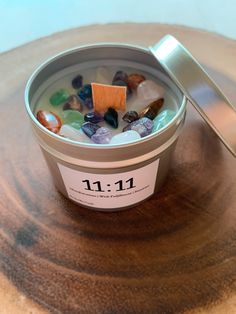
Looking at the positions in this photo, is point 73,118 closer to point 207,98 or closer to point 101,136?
point 101,136

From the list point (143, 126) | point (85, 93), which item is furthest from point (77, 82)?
point (143, 126)

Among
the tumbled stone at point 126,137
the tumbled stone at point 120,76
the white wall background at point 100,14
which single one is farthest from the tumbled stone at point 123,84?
the white wall background at point 100,14

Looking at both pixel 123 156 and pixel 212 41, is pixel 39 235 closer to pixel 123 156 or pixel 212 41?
pixel 123 156

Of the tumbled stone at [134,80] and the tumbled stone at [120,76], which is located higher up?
the tumbled stone at [120,76]

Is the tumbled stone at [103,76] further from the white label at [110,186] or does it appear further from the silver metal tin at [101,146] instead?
the white label at [110,186]

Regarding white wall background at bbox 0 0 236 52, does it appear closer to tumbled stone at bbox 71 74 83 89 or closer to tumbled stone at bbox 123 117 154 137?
tumbled stone at bbox 71 74 83 89

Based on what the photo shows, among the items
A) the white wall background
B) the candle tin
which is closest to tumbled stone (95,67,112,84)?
the candle tin
